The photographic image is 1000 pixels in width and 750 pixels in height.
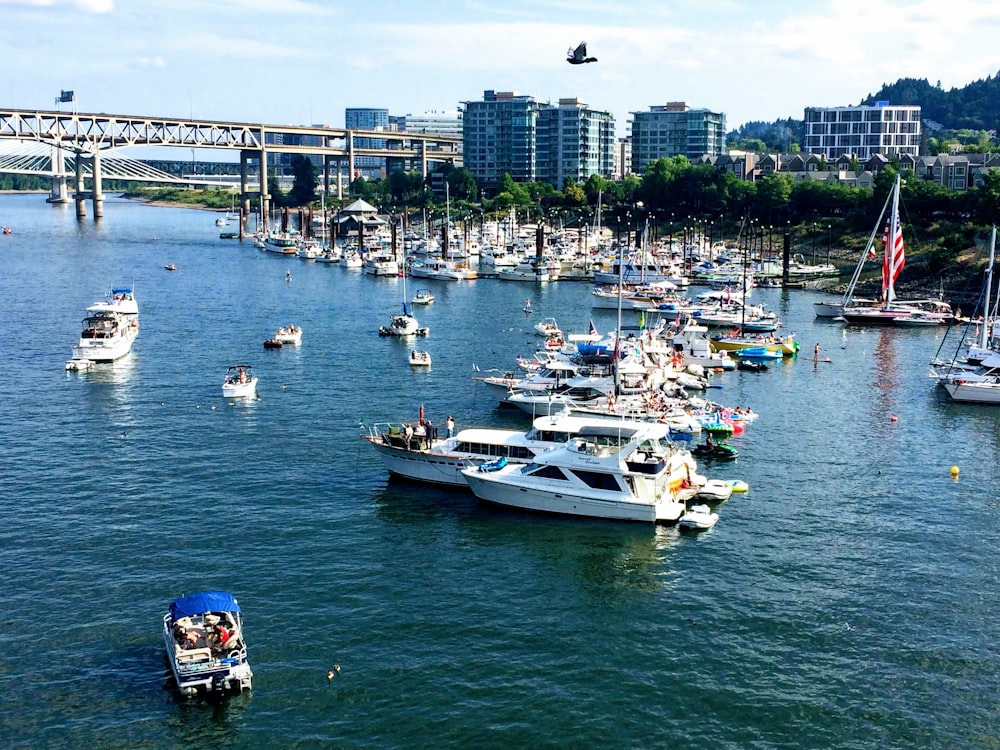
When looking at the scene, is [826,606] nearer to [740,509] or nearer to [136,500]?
[740,509]

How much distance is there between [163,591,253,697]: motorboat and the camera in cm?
3469

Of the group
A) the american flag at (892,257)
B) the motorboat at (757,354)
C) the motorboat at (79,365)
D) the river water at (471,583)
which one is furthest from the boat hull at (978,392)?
the motorboat at (79,365)

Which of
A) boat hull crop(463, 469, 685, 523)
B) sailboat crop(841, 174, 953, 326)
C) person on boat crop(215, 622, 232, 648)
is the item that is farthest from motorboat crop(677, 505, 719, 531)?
sailboat crop(841, 174, 953, 326)

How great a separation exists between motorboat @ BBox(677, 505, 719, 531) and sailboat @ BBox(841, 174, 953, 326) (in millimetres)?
70383

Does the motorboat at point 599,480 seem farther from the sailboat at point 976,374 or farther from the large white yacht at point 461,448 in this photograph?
the sailboat at point 976,374

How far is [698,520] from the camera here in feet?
164

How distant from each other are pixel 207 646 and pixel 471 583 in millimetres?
11719

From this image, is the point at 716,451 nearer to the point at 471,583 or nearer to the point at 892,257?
the point at 471,583

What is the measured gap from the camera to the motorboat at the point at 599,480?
2000 inches

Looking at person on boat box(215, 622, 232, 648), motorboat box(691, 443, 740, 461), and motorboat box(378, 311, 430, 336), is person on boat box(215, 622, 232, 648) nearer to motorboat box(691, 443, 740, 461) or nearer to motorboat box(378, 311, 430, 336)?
motorboat box(691, 443, 740, 461)

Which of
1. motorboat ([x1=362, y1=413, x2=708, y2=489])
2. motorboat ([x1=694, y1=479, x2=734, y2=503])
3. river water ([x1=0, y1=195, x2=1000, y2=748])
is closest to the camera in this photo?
river water ([x1=0, y1=195, x2=1000, y2=748])

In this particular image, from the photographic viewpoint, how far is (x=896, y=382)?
275 ft

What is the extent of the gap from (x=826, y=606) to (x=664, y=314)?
263 ft

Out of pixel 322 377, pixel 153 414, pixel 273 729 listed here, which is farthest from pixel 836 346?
pixel 273 729
